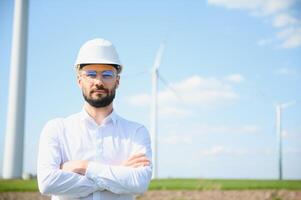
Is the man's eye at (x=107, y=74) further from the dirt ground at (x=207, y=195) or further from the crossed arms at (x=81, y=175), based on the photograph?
the dirt ground at (x=207, y=195)

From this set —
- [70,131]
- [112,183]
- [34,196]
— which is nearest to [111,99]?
[70,131]

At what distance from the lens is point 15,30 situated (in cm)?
2386

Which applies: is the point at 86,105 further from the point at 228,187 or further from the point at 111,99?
the point at 228,187

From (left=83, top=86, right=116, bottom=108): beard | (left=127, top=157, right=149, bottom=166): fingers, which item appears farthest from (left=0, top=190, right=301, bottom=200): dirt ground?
(left=83, top=86, right=116, bottom=108): beard

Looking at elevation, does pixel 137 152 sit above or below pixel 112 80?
below

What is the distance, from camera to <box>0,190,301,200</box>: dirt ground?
15.3 meters

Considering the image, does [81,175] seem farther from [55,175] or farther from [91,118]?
[91,118]

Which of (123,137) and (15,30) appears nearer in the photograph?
(123,137)

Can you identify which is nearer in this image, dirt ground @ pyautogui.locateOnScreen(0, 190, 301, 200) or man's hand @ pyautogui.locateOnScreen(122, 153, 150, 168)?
man's hand @ pyautogui.locateOnScreen(122, 153, 150, 168)

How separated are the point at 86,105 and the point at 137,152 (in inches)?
24.7

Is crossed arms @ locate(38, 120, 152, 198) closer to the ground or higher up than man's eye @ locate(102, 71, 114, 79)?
closer to the ground

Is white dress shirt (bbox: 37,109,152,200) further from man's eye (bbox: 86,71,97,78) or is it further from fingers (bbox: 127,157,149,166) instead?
man's eye (bbox: 86,71,97,78)

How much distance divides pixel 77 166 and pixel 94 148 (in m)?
0.22

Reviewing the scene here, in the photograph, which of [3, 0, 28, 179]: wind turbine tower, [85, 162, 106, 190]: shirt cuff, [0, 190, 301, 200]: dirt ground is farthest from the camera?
[3, 0, 28, 179]: wind turbine tower
